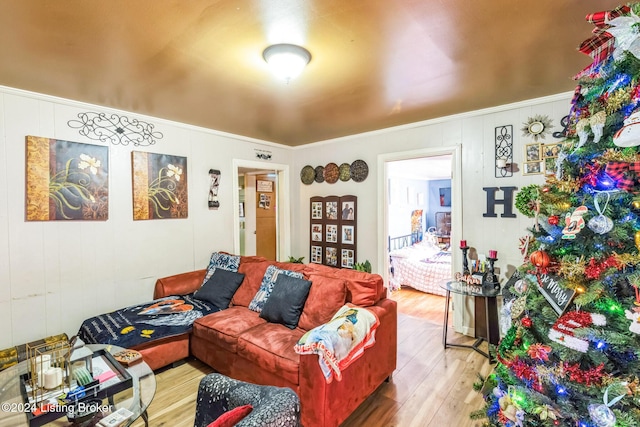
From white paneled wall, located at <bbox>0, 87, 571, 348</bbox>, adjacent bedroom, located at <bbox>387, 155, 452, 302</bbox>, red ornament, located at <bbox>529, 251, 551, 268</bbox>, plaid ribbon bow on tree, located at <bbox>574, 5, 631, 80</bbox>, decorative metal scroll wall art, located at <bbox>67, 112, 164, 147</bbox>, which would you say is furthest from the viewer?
adjacent bedroom, located at <bbox>387, 155, 452, 302</bbox>

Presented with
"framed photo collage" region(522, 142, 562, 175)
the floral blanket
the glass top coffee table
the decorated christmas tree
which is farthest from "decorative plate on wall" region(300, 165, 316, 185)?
the decorated christmas tree

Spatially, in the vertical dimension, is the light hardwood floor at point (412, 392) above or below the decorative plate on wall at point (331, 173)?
below

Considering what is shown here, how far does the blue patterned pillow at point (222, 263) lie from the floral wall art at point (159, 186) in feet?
2.13

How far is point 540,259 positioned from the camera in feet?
4.66

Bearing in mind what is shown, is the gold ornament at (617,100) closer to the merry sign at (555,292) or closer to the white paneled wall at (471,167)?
the merry sign at (555,292)

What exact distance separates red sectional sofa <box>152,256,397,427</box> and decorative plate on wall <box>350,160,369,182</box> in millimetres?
1702

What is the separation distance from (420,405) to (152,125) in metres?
3.77

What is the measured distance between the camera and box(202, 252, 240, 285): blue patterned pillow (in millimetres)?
3457

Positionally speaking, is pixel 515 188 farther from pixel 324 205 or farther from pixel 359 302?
pixel 324 205

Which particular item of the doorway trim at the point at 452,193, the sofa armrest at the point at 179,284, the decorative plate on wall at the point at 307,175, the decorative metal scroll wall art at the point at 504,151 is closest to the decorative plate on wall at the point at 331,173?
the decorative plate on wall at the point at 307,175

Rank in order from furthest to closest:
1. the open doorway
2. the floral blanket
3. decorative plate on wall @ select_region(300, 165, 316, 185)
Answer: decorative plate on wall @ select_region(300, 165, 316, 185) → the open doorway → the floral blanket

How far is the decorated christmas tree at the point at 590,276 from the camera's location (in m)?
1.16

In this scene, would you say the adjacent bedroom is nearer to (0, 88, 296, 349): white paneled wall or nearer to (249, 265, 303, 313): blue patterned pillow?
(249, 265, 303, 313): blue patterned pillow

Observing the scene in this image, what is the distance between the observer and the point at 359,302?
2379mm
